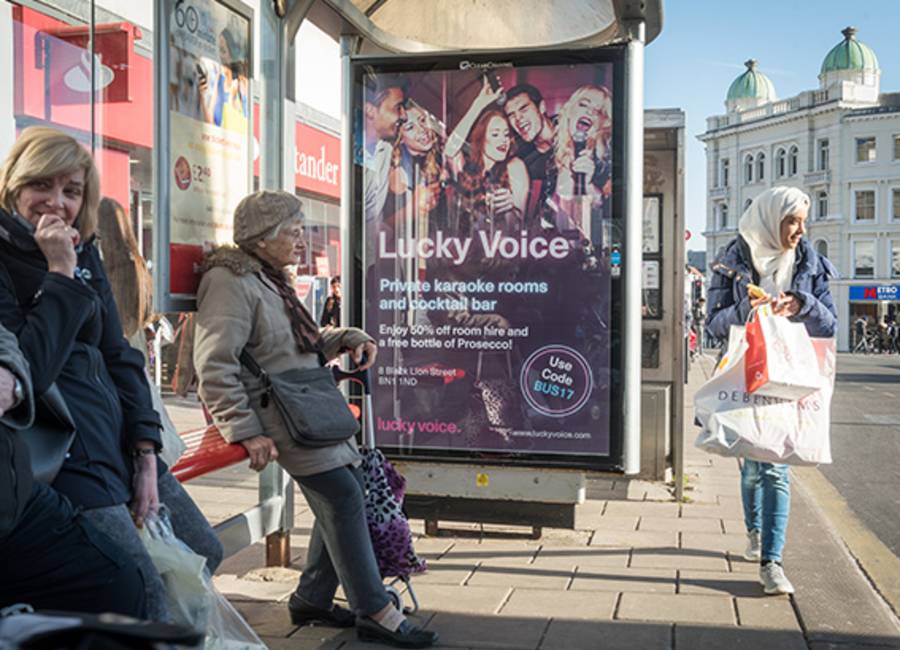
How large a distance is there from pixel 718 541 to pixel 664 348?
280cm

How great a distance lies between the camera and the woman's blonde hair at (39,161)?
2.47 metres

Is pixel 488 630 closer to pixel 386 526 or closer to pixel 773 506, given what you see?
pixel 386 526

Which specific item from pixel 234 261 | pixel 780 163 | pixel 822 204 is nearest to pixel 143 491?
pixel 234 261

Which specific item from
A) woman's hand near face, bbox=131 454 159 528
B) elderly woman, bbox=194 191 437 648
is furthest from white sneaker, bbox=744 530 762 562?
woman's hand near face, bbox=131 454 159 528

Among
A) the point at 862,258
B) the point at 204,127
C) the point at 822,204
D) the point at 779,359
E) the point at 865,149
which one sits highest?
the point at 865,149

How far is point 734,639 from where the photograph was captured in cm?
422

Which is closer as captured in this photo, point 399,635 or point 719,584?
point 399,635

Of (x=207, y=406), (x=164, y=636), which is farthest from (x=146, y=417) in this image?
(x=164, y=636)

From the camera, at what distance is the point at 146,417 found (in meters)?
2.65

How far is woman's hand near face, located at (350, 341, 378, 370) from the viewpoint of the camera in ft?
13.8

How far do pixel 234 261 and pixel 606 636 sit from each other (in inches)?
77.9

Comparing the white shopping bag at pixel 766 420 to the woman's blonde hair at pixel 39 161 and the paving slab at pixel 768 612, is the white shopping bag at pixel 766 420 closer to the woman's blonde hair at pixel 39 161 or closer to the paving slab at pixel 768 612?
the paving slab at pixel 768 612

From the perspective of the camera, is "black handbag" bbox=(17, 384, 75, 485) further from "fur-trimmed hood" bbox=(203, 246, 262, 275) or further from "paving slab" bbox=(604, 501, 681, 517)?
"paving slab" bbox=(604, 501, 681, 517)

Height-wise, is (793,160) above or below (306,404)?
above
